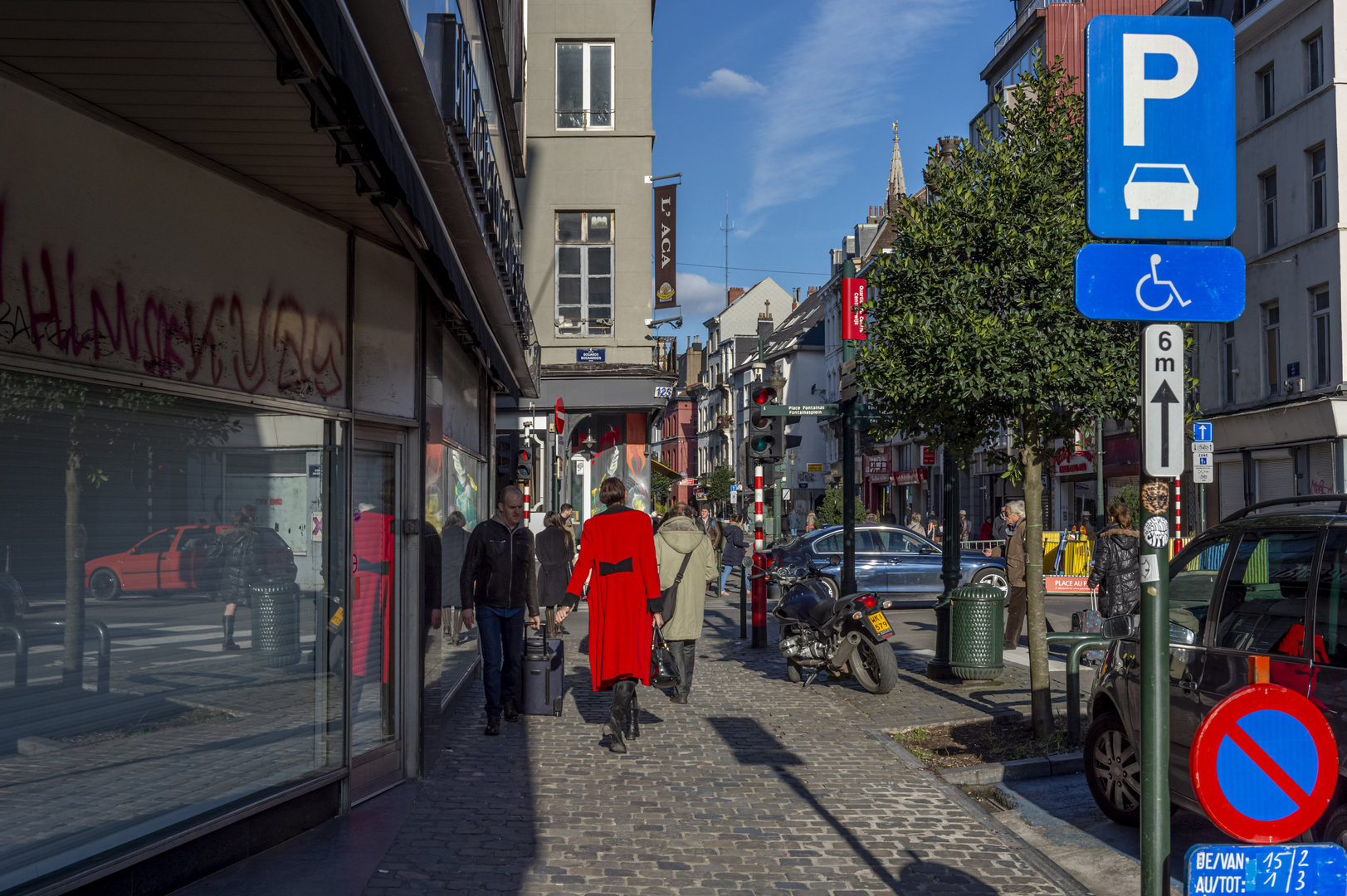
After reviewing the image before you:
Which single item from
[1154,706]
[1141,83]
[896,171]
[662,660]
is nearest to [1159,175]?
[1141,83]

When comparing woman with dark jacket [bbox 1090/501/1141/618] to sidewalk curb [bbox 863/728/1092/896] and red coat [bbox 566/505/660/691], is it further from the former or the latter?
red coat [bbox 566/505/660/691]

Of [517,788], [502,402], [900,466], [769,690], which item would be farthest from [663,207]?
[900,466]

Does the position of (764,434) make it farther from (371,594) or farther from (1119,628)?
(1119,628)

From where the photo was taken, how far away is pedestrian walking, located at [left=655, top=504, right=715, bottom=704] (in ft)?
35.8

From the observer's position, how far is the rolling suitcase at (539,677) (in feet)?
33.4

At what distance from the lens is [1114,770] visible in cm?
660

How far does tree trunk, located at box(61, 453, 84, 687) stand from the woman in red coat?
14.8 feet

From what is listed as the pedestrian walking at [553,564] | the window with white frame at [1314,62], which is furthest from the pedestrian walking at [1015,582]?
the window with white frame at [1314,62]

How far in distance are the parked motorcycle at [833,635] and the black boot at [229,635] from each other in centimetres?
690

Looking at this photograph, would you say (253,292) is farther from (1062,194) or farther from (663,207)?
(663,207)

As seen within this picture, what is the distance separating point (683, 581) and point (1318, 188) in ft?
78.4

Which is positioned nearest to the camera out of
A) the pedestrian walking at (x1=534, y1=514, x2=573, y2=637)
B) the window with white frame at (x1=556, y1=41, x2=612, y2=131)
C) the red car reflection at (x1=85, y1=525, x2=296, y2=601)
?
the red car reflection at (x1=85, y1=525, x2=296, y2=601)

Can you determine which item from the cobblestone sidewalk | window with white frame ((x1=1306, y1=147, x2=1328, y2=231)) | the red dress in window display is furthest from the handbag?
window with white frame ((x1=1306, y1=147, x2=1328, y2=231))

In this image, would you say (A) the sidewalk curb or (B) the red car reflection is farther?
(A) the sidewalk curb
